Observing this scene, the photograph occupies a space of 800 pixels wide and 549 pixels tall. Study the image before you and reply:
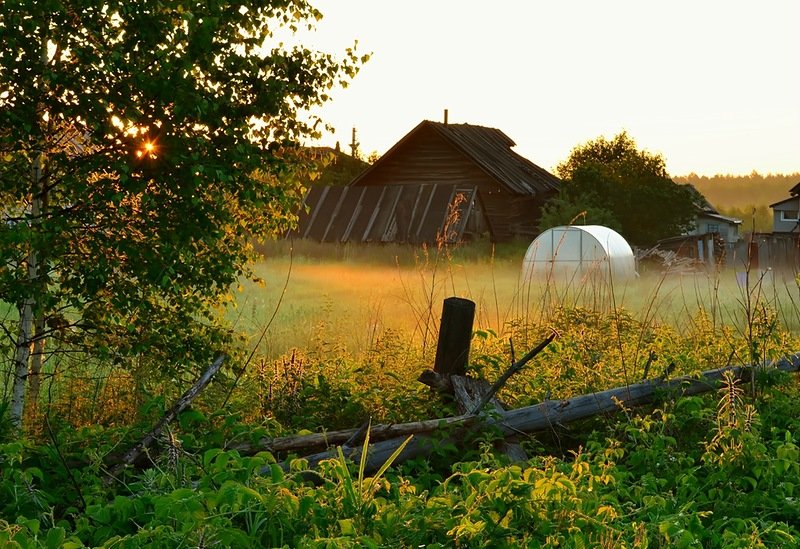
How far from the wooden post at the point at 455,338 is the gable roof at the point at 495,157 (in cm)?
2959

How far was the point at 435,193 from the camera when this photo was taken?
34562 millimetres

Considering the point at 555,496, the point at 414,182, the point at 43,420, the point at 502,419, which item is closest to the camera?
the point at 555,496

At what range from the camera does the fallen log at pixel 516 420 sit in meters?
5.85

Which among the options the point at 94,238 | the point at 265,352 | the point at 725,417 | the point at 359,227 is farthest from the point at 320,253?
→ the point at 725,417

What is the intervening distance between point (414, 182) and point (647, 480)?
34.6 metres

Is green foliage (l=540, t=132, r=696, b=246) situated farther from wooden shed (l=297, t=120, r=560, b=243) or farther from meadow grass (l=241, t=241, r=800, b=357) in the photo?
meadow grass (l=241, t=241, r=800, b=357)

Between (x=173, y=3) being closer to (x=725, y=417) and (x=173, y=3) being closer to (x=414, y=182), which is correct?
(x=725, y=417)

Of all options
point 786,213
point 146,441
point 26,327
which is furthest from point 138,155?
point 786,213

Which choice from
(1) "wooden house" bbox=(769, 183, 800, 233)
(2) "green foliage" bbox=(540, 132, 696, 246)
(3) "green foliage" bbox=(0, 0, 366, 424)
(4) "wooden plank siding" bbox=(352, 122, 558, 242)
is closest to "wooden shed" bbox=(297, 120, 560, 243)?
(4) "wooden plank siding" bbox=(352, 122, 558, 242)

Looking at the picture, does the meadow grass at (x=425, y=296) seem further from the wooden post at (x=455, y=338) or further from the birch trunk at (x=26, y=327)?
the birch trunk at (x=26, y=327)

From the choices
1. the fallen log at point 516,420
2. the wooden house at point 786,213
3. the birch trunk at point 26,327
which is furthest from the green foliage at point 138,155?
the wooden house at point 786,213

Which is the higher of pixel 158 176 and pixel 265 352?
pixel 158 176

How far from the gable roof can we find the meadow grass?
16.2ft

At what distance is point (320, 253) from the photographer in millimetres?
29453
